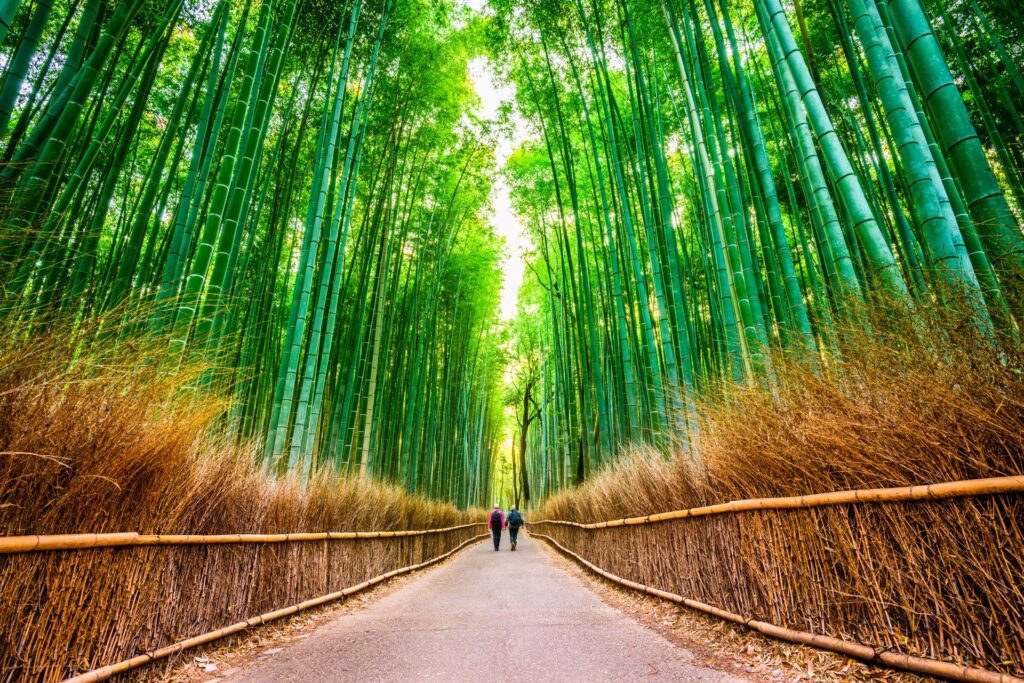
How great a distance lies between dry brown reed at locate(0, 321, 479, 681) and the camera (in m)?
1.38

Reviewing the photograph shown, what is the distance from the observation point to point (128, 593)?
177 centimetres

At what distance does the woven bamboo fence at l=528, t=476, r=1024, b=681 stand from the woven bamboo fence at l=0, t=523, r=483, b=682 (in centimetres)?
244

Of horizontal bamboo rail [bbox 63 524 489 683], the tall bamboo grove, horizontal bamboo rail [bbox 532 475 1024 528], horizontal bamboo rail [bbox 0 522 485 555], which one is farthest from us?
the tall bamboo grove

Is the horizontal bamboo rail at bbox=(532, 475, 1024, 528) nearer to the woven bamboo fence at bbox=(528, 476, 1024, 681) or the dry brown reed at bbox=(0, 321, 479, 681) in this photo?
the woven bamboo fence at bbox=(528, 476, 1024, 681)

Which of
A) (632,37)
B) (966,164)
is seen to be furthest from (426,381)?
(966,164)

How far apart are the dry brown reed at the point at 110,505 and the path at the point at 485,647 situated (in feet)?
1.46

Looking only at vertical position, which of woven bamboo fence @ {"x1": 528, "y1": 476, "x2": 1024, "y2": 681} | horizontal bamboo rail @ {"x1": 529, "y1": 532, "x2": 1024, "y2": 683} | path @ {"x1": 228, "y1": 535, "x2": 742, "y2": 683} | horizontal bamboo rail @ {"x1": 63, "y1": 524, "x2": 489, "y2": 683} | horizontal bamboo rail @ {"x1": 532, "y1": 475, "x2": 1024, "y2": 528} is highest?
horizontal bamboo rail @ {"x1": 532, "y1": 475, "x2": 1024, "y2": 528}

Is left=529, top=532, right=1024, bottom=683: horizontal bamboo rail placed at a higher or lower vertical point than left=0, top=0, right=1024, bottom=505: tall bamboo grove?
lower

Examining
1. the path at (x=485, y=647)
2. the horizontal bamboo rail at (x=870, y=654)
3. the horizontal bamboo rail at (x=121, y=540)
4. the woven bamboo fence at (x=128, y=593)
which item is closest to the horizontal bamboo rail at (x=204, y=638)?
the woven bamboo fence at (x=128, y=593)

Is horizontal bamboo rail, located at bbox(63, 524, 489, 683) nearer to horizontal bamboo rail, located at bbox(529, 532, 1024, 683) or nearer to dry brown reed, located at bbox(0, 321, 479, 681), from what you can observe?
dry brown reed, located at bbox(0, 321, 479, 681)

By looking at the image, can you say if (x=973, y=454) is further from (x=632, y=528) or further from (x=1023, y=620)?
(x=632, y=528)

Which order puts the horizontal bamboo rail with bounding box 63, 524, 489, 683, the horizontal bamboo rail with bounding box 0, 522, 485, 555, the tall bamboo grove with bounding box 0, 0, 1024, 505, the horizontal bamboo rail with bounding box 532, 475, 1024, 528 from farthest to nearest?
the tall bamboo grove with bounding box 0, 0, 1024, 505 < the horizontal bamboo rail with bounding box 63, 524, 489, 683 < the horizontal bamboo rail with bounding box 0, 522, 485, 555 < the horizontal bamboo rail with bounding box 532, 475, 1024, 528

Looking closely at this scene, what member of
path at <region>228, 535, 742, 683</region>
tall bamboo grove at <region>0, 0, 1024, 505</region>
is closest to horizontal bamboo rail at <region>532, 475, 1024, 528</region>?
tall bamboo grove at <region>0, 0, 1024, 505</region>

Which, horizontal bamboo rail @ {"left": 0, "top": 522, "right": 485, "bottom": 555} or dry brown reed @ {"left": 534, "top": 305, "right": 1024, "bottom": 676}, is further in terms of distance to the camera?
horizontal bamboo rail @ {"left": 0, "top": 522, "right": 485, "bottom": 555}
